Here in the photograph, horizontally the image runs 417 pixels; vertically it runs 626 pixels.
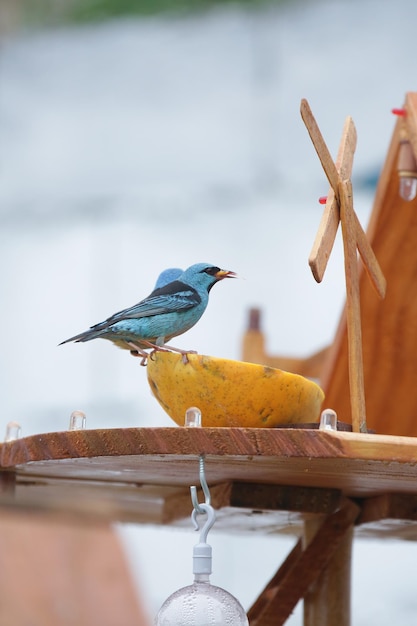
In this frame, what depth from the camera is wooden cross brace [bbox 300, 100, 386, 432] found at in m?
1.24

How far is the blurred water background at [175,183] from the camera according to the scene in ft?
10.7

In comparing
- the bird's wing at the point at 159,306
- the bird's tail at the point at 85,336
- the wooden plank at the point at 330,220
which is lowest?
the bird's tail at the point at 85,336

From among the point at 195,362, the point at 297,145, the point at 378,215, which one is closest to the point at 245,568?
the point at 297,145

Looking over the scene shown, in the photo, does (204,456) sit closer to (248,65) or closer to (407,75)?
(407,75)

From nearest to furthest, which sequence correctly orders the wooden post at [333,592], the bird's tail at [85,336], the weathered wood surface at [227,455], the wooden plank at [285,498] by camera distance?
the weathered wood surface at [227,455] < the bird's tail at [85,336] < the wooden plank at [285,498] < the wooden post at [333,592]

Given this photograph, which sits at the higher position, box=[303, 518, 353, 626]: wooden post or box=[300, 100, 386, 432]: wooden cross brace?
box=[300, 100, 386, 432]: wooden cross brace

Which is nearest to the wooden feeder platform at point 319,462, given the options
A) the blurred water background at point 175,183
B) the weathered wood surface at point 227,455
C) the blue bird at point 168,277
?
the weathered wood surface at point 227,455

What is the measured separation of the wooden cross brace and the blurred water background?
1814mm

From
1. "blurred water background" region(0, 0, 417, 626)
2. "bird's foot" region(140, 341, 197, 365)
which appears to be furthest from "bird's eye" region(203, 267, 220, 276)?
"blurred water background" region(0, 0, 417, 626)

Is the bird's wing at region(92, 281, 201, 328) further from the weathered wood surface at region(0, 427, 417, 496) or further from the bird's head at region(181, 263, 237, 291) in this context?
the weathered wood surface at region(0, 427, 417, 496)

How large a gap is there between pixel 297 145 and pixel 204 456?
238 cm

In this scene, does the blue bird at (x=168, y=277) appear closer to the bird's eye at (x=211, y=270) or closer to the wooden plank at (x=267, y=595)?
the bird's eye at (x=211, y=270)

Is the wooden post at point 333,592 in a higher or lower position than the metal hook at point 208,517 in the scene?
lower

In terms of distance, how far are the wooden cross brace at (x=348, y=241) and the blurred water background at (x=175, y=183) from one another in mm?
1814
